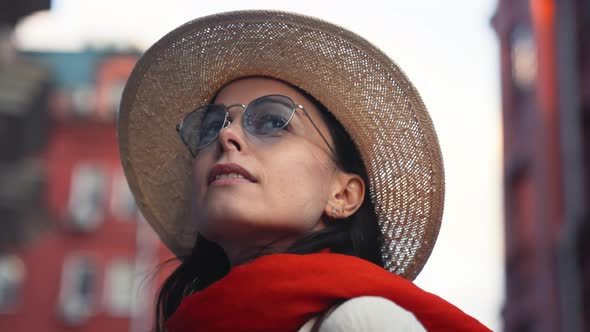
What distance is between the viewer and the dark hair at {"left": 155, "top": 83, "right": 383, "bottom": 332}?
7.64 feet

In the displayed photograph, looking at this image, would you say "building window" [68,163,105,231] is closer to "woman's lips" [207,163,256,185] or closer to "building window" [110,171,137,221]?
"building window" [110,171,137,221]

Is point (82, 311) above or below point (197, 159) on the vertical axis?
below

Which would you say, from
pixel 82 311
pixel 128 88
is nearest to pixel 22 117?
pixel 82 311

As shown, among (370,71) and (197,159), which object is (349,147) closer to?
(370,71)

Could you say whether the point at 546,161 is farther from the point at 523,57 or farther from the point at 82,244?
the point at 82,244

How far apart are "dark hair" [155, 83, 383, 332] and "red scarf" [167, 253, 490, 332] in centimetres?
27

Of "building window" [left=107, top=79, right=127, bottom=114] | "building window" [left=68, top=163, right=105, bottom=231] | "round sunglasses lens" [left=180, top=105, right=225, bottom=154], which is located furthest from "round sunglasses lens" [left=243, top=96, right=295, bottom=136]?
"building window" [left=107, top=79, right=127, bottom=114]

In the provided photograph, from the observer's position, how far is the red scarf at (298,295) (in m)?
1.88

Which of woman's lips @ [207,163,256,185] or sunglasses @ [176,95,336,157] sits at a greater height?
sunglasses @ [176,95,336,157]

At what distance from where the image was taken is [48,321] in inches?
1086

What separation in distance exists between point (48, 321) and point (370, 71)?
2661 cm

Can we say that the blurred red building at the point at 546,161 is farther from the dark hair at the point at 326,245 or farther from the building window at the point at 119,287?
the building window at the point at 119,287

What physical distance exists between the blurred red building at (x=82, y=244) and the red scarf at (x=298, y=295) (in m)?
24.6

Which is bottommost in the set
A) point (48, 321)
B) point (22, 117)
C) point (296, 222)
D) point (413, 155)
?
point (48, 321)
